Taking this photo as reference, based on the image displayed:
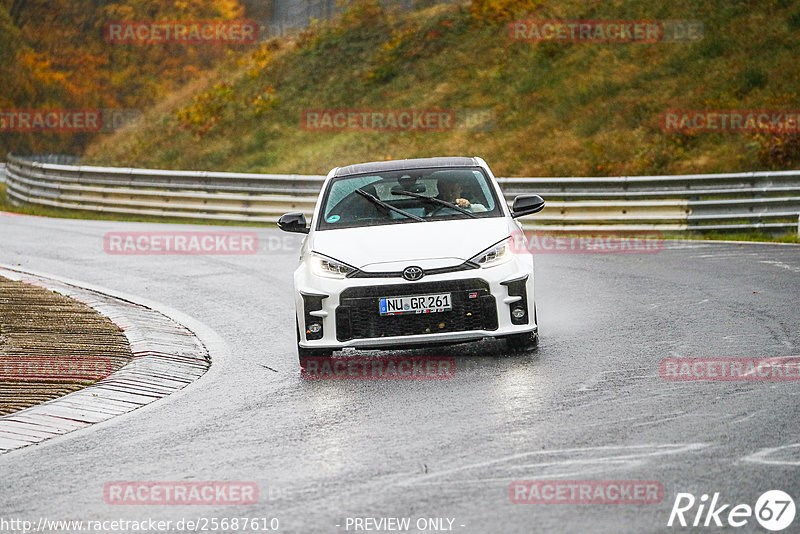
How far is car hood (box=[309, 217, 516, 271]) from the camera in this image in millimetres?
9156

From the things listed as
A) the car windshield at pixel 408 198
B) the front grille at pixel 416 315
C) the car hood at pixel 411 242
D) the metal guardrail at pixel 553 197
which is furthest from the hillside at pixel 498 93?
the front grille at pixel 416 315

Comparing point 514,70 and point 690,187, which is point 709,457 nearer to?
point 690,187

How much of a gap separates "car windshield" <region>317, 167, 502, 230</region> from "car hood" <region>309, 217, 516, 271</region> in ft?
0.65

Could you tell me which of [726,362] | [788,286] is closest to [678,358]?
[726,362]

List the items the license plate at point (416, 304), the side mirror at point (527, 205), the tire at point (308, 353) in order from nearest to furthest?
the license plate at point (416, 304) → the tire at point (308, 353) → the side mirror at point (527, 205)

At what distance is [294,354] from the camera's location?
10.2m

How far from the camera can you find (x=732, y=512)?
5234mm

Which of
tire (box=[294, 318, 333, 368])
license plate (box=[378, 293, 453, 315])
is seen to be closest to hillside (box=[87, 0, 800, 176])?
license plate (box=[378, 293, 453, 315])

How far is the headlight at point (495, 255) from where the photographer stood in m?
9.21

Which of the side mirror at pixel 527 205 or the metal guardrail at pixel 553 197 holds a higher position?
the side mirror at pixel 527 205

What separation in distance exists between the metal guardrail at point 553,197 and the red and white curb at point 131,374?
Answer: 10458mm

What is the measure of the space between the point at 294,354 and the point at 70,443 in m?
3.16

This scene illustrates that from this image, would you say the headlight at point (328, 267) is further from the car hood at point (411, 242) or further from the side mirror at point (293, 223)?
the side mirror at point (293, 223)

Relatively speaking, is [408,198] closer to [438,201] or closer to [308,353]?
[438,201]
